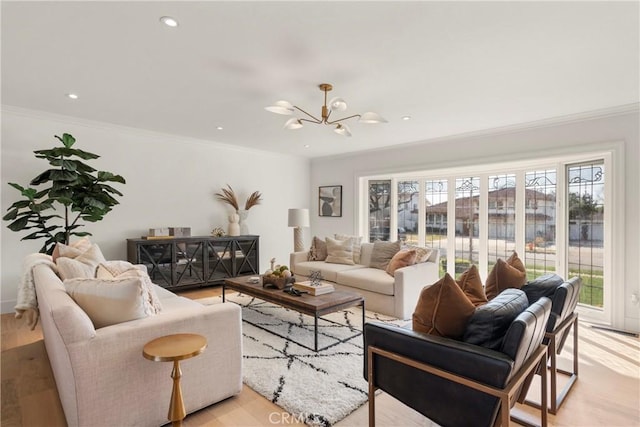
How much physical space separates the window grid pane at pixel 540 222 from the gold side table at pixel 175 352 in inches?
173

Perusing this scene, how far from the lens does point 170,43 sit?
2.34 meters

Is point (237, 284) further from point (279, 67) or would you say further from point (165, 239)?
point (279, 67)

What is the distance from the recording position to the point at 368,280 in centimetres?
412

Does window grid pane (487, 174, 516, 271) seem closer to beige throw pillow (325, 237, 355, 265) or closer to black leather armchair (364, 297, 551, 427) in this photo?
→ beige throw pillow (325, 237, 355, 265)

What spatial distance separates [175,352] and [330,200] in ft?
17.2

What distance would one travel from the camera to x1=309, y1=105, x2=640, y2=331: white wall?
356cm

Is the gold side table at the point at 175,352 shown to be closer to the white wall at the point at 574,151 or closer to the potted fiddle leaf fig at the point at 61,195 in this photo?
the potted fiddle leaf fig at the point at 61,195

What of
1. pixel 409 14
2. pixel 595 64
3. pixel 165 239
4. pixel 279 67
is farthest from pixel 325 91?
pixel 165 239

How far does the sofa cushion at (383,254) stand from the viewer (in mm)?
4602

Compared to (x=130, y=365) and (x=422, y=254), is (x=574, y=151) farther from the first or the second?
(x=130, y=365)

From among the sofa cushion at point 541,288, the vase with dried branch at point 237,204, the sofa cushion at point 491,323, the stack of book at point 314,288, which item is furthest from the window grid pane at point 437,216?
the sofa cushion at point 491,323

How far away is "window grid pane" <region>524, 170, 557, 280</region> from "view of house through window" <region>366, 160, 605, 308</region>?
0.4 inches

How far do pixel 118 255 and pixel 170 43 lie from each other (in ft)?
11.1

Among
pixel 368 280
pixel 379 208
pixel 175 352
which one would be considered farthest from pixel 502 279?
pixel 379 208
